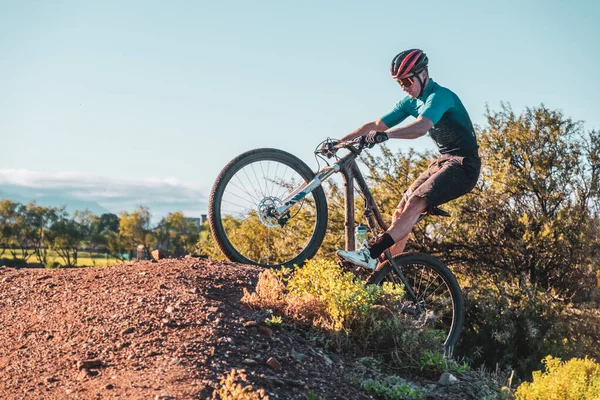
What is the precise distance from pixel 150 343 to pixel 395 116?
337 centimetres

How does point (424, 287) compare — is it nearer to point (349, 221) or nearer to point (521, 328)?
point (349, 221)

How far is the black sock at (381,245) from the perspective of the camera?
20.5 feet

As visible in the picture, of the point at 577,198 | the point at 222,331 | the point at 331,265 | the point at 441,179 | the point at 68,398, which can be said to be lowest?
the point at 68,398

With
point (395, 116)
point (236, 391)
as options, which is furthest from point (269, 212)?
point (236, 391)

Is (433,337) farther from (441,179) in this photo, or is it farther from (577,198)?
(577,198)

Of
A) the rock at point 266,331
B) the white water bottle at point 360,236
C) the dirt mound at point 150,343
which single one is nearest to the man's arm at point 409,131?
the white water bottle at point 360,236

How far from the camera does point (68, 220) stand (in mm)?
79125

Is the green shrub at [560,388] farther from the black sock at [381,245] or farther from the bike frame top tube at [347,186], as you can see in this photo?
the bike frame top tube at [347,186]

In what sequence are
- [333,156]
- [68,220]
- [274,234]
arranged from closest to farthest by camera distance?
[333,156], [274,234], [68,220]

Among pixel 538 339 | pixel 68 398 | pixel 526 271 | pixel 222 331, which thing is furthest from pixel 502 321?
pixel 68 398

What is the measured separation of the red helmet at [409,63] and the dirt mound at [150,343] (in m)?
2.33

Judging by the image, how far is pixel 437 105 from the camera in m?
6.43

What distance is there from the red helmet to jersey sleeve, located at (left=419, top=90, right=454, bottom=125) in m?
0.31

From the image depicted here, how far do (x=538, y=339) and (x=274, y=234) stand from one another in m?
5.86
